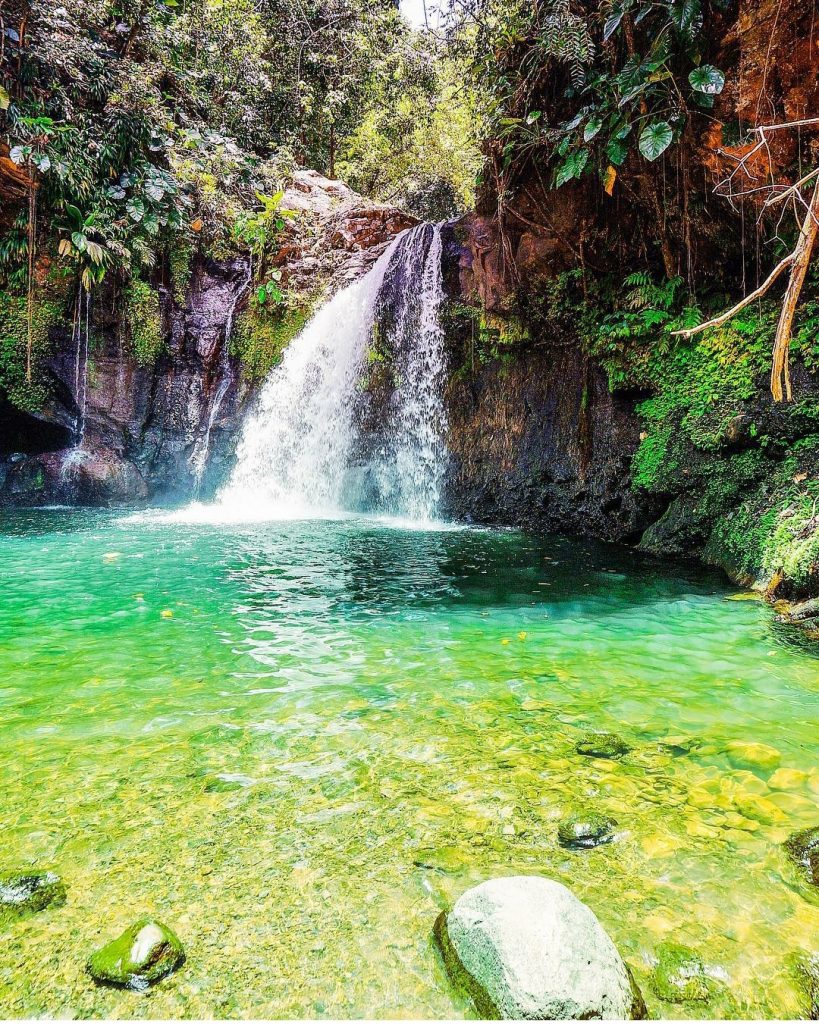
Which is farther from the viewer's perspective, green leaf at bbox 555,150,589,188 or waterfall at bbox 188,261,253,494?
waterfall at bbox 188,261,253,494

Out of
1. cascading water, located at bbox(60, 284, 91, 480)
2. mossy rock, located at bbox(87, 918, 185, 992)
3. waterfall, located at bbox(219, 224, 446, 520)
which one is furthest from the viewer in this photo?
cascading water, located at bbox(60, 284, 91, 480)

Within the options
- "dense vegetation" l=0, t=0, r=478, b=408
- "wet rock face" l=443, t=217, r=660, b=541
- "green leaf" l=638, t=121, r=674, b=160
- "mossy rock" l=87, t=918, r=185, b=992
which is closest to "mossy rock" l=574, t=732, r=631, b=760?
"mossy rock" l=87, t=918, r=185, b=992

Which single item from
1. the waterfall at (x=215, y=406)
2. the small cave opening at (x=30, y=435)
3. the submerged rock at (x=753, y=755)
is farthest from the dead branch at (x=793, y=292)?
the small cave opening at (x=30, y=435)

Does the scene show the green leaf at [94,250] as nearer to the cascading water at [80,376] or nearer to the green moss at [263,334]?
the cascading water at [80,376]

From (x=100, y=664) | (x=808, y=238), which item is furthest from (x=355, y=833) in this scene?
(x=808, y=238)

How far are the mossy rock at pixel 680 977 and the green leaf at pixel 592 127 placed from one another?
7432mm

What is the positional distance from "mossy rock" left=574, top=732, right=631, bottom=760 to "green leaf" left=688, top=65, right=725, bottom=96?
A: 21.1 feet

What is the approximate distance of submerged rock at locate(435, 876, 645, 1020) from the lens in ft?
4.24

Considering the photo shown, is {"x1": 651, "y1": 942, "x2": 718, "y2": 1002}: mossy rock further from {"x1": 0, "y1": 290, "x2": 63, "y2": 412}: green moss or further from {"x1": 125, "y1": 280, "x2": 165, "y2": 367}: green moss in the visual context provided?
{"x1": 0, "y1": 290, "x2": 63, "y2": 412}: green moss

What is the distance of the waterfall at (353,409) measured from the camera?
35.3ft

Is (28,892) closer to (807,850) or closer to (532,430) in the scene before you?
(807,850)

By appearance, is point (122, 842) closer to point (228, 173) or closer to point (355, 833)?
point (355, 833)

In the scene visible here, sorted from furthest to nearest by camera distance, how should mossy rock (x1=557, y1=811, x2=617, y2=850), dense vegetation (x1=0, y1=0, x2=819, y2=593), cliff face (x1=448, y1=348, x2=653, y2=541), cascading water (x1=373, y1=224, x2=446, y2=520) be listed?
cascading water (x1=373, y1=224, x2=446, y2=520) → cliff face (x1=448, y1=348, x2=653, y2=541) → dense vegetation (x1=0, y1=0, x2=819, y2=593) → mossy rock (x1=557, y1=811, x2=617, y2=850)

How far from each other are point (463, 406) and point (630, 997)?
952cm
